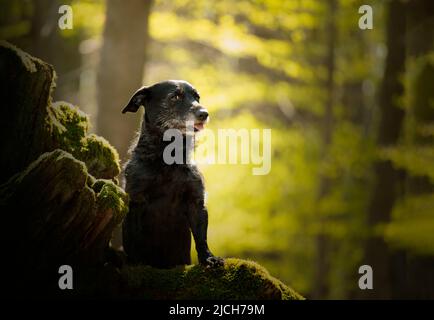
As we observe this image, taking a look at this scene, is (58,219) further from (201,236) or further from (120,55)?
(120,55)

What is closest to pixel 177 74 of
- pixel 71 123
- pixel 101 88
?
pixel 101 88

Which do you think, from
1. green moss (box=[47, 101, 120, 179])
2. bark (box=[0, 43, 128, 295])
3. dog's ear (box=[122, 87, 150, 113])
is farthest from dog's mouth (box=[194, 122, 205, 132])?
bark (box=[0, 43, 128, 295])

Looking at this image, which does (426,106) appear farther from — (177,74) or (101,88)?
(101,88)

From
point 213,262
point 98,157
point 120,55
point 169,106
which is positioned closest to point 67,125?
point 98,157

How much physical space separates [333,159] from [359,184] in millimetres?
3325

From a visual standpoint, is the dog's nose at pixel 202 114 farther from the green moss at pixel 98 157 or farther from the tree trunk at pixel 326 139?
the tree trunk at pixel 326 139

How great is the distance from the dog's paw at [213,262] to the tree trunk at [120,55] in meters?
3.89

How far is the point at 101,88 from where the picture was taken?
24.3ft

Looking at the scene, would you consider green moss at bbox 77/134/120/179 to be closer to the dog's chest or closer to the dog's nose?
the dog's chest

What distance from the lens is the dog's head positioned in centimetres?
424

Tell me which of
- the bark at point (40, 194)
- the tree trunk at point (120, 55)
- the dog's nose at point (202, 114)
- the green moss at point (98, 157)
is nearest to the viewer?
the bark at point (40, 194)

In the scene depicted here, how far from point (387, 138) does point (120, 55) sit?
6483 millimetres

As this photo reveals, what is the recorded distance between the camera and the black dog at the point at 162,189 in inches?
159

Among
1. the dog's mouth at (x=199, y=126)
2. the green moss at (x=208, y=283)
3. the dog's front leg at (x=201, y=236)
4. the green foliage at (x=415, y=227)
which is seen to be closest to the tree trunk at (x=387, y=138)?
the green foliage at (x=415, y=227)
